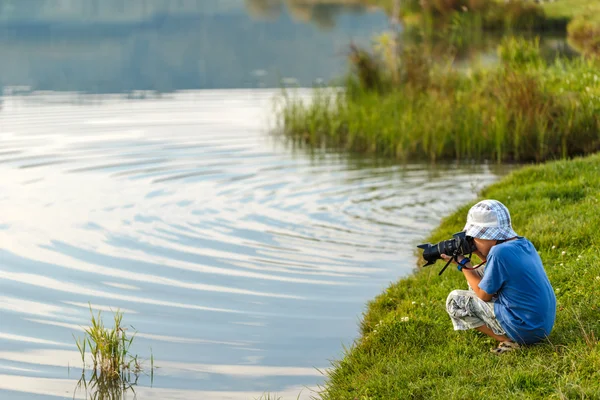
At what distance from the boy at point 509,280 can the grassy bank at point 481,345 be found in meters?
0.16

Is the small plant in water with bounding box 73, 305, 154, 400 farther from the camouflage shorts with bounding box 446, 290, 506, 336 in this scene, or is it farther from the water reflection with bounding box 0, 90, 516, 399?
the camouflage shorts with bounding box 446, 290, 506, 336

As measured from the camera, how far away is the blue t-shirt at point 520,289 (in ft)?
20.4

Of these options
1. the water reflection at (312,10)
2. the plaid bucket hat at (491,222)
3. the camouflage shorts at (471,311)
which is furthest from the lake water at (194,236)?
the water reflection at (312,10)

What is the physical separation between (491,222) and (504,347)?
3.00ft

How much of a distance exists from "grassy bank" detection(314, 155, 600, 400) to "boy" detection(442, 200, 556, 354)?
0.16 meters

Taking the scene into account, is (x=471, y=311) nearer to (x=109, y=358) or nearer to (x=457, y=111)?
(x=109, y=358)

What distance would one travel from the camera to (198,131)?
67.3ft

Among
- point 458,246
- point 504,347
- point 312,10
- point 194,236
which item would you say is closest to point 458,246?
point 458,246

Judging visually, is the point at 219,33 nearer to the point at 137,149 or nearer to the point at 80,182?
the point at 137,149

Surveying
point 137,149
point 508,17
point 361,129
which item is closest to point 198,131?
point 137,149

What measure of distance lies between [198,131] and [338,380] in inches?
561

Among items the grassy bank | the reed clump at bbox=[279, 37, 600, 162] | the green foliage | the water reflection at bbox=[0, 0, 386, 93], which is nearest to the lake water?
the grassy bank

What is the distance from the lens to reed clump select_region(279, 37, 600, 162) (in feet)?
51.8

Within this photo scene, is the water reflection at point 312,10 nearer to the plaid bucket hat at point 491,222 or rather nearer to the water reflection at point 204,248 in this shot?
the water reflection at point 204,248
